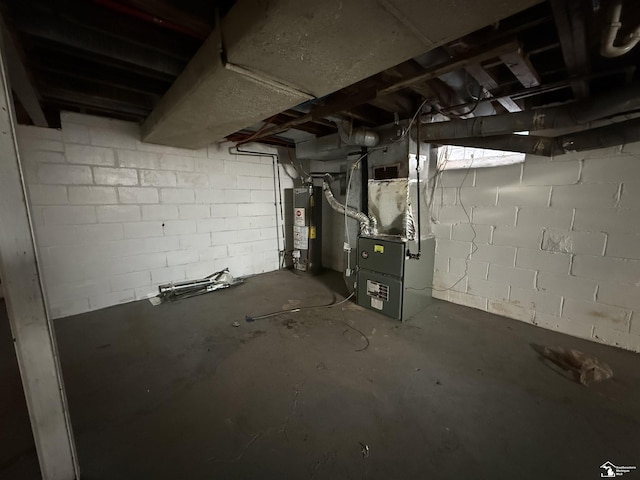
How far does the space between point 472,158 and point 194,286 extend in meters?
3.62

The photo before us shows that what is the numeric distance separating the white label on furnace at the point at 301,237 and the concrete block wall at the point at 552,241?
1888mm

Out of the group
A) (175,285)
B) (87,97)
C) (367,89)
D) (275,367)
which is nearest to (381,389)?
(275,367)

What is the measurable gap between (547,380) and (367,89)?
236cm

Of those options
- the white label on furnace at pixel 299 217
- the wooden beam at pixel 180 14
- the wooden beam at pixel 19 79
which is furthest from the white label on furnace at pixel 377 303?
the wooden beam at pixel 19 79

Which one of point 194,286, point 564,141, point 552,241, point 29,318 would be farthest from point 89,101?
point 552,241

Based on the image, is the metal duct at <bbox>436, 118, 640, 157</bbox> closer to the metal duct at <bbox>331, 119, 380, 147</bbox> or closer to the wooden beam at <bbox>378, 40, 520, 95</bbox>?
the metal duct at <bbox>331, 119, 380, 147</bbox>

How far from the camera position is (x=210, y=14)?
3.94ft

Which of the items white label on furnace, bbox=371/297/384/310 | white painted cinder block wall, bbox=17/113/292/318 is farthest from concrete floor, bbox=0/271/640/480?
white painted cinder block wall, bbox=17/113/292/318

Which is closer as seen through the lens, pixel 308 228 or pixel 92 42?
pixel 92 42

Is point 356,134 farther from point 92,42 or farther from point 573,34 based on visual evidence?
point 92,42

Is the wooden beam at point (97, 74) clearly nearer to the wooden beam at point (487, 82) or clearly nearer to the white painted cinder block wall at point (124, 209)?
the white painted cinder block wall at point (124, 209)

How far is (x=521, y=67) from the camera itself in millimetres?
1440

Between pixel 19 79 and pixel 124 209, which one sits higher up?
pixel 19 79

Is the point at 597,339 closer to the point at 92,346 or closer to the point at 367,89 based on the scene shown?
the point at 367,89
